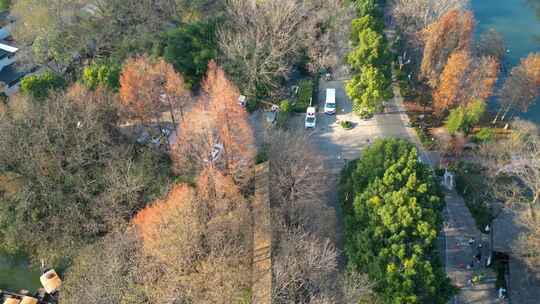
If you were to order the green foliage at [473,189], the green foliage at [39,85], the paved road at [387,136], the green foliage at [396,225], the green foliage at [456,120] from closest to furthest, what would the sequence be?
the green foliage at [396,225] → the paved road at [387,136] → the green foliage at [473,189] → the green foliage at [456,120] → the green foliage at [39,85]

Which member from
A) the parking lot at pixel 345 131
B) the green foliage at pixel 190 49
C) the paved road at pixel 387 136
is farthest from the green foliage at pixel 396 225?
the green foliage at pixel 190 49

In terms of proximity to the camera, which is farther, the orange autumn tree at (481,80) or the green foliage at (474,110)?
the orange autumn tree at (481,80)

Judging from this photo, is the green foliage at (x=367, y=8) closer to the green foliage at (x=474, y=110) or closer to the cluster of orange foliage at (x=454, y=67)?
the cluster of orange foliage at (x=454, y=67)

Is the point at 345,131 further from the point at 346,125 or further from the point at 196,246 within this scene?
the point at 196,246

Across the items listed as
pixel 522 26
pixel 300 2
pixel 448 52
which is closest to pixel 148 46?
pixel 300 2

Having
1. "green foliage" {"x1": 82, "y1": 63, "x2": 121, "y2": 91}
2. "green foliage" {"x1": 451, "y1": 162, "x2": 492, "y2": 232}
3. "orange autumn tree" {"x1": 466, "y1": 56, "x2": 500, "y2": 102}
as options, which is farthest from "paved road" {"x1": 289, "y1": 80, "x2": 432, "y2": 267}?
"green foliage" {"x1": 82, "y1": 63, "x2": 121, "y2": 91}

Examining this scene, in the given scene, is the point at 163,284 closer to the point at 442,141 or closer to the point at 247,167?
the point at 247,167

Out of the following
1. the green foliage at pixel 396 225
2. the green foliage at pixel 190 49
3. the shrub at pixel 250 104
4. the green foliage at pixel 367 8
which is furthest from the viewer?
the green foliage at pixel 367 8
